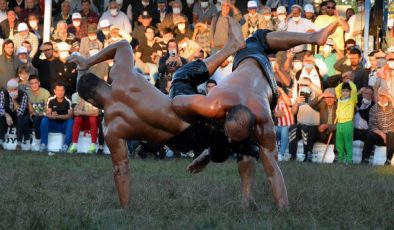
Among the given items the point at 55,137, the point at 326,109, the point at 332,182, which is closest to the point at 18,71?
the point at 55,137

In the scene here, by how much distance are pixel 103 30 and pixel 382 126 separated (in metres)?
5.24

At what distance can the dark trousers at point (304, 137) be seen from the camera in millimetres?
13109

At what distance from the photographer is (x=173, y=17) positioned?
15508 millimetres

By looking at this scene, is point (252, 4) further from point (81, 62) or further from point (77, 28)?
point (81, 62)

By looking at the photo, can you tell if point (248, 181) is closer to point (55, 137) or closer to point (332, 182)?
point (332, 182)

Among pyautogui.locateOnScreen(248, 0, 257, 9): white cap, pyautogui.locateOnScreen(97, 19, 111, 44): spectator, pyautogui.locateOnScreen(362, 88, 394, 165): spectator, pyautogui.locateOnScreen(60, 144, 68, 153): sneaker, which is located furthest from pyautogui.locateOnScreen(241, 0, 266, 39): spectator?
pyautogui.locateOnScreen(60, 144, 68, 153): sneaker

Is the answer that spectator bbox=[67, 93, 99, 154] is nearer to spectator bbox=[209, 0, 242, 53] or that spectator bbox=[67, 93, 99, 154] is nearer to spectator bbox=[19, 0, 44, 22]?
spectator bbox=[209, 0, 242, 53]

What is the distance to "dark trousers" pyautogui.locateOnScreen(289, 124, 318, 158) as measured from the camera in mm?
13109

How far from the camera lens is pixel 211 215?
603 centimetres

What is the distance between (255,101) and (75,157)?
632 centimetres

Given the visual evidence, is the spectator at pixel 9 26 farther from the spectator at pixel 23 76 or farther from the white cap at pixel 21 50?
the spectator at pixel 23 76

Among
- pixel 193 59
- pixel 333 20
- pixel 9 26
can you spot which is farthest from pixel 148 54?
pixel 333 20

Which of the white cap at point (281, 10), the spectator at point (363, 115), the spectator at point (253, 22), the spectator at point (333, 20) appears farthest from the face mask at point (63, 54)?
the spectator at point (363, 115)

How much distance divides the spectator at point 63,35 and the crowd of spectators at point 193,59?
0.06ft
